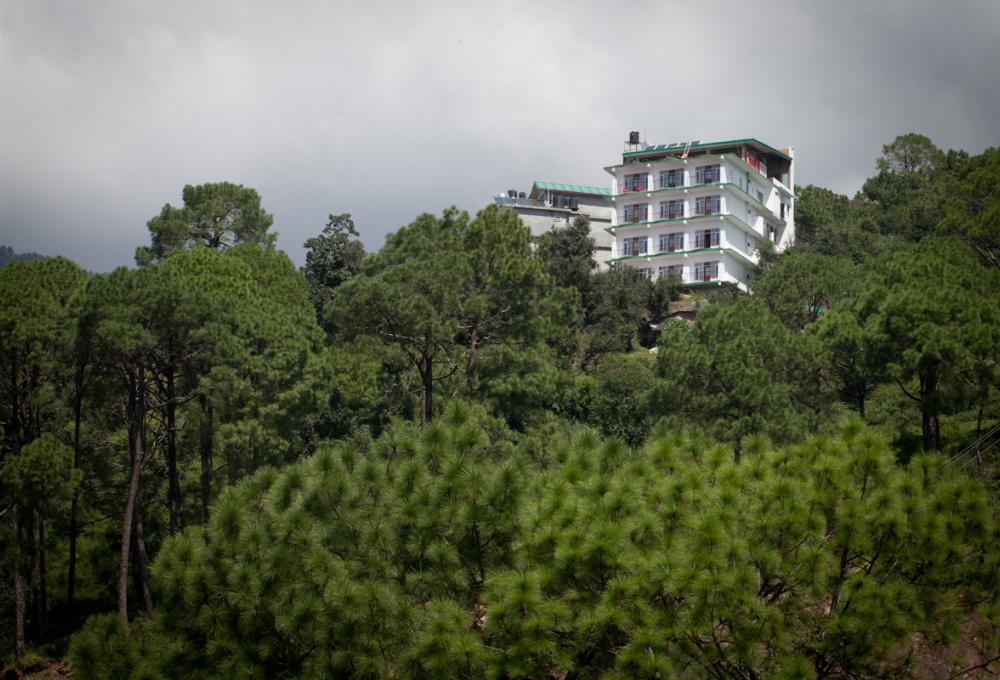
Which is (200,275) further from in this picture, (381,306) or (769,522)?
(769,522)

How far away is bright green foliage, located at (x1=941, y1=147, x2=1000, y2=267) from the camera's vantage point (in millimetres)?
34781

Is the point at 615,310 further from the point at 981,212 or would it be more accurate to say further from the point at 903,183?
the point at 903,183

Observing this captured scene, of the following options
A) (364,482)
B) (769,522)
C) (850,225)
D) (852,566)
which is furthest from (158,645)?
(850,225)

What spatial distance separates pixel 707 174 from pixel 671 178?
232cm

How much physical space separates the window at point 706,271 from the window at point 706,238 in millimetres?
979

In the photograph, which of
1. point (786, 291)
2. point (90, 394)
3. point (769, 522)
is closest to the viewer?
point (769, 522)

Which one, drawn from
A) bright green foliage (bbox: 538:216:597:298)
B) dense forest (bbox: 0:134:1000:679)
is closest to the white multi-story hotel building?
dense forest (bbox: 0:134:1000:679)

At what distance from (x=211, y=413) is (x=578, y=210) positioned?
4411cm

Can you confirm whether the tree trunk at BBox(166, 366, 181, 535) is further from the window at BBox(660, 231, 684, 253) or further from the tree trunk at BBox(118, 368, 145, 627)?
the window at BBox(660, 231, 684, 253)

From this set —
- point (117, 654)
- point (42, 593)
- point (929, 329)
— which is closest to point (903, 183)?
point (929, 329)

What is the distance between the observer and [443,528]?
1243 centimetres

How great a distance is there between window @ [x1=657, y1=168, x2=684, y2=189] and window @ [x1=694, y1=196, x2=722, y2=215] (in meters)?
1.69

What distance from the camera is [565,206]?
222 ft

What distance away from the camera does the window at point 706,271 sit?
5388 cm
